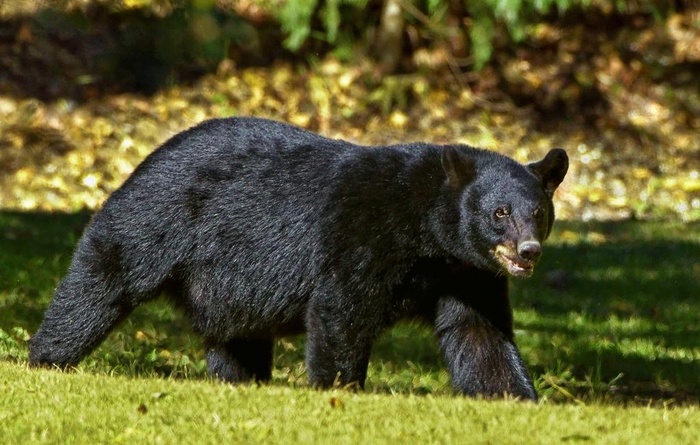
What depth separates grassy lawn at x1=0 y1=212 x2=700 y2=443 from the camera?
5.26 m

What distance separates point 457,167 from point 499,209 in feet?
1.09

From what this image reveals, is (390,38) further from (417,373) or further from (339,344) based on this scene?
(339,344)

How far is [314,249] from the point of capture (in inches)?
269

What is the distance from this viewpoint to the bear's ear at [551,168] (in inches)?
267

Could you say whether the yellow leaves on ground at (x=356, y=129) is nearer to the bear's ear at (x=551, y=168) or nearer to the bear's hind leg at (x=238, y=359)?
the bear's hind leg at (x=238, y=359)

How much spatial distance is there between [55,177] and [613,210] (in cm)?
613

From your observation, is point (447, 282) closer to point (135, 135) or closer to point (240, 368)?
point (240, 368)

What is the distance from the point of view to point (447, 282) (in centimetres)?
681

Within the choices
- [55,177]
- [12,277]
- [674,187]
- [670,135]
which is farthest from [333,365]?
[670,135]

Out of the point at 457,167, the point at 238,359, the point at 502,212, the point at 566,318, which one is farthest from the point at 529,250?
the point at 566,318

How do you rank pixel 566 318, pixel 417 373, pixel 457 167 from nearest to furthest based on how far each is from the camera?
pixel 457 167 < pixel 417 373 < pixel 566 318

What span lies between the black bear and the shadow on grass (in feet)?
1.63

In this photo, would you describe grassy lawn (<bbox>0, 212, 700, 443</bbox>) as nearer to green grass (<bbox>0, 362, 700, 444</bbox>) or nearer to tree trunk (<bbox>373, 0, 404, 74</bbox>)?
green grass (<bbox>0, 362, 700, 444</bbox>)

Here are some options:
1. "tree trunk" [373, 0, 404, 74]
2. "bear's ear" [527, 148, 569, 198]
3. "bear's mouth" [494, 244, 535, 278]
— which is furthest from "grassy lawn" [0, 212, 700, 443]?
"tree trunk" [373, 0, 404, 74]
